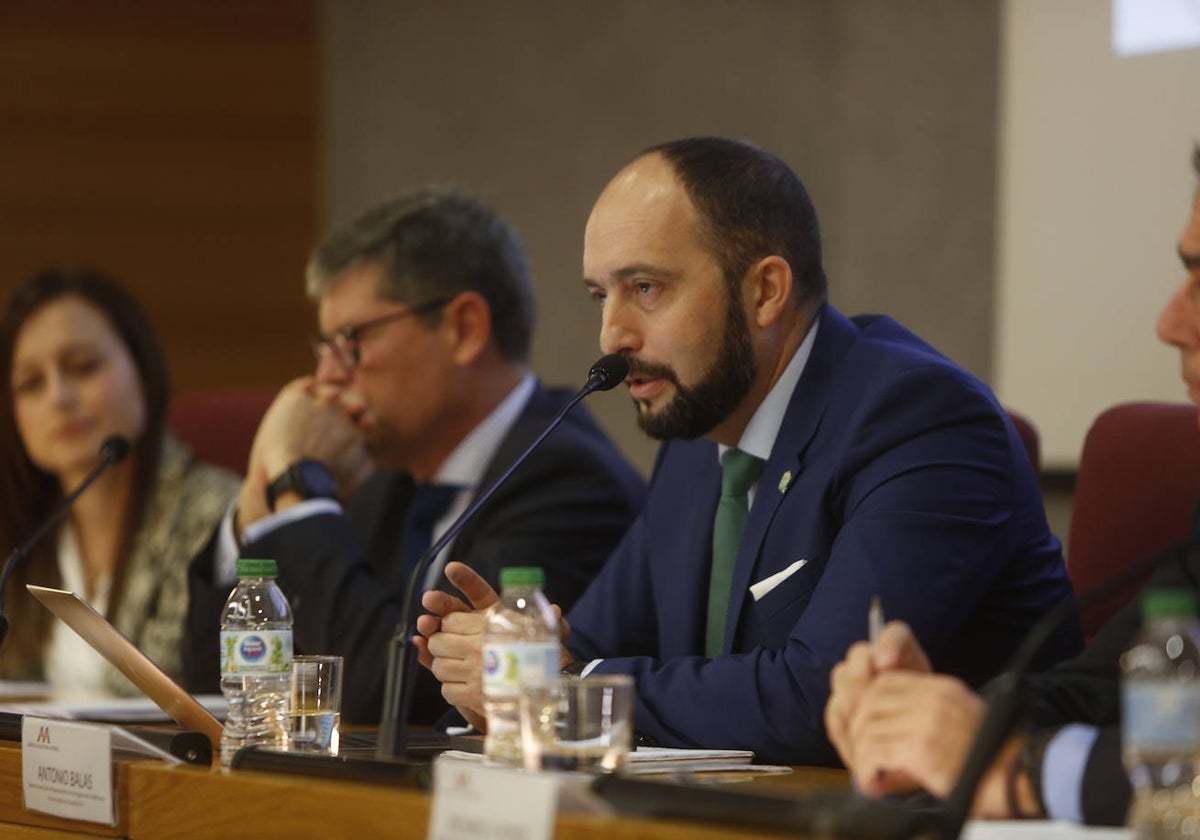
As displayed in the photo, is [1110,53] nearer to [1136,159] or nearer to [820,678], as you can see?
[1136,159]

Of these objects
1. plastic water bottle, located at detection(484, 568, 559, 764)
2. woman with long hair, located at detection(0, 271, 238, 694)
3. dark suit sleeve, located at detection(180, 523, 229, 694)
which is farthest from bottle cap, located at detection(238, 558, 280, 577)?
woman with long hair, located at detection(0, 271, 238, 694)

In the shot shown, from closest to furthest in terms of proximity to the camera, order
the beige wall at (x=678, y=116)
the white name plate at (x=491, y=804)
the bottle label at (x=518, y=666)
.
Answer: the white name plate at (x=491, y=804)
the bottle label at (x=518, y=666)
the beige wall at (x=678, y=116)

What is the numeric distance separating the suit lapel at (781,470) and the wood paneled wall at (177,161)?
317cm

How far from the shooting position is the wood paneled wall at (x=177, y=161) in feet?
16.4

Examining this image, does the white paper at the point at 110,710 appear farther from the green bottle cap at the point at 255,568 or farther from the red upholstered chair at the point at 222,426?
the red upholstered chair at the point at 222,426

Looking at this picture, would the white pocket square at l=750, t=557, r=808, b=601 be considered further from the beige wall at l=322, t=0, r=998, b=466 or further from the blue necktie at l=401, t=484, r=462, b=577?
the beige wall at l=322, t=0, r=998, b=466

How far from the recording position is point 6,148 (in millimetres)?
5008

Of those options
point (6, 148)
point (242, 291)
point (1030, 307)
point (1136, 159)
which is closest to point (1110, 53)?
point (1136, 159)

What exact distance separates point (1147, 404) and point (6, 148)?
3.87 meters

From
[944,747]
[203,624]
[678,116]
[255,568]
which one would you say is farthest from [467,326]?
[944,747]

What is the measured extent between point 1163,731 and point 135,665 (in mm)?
1106

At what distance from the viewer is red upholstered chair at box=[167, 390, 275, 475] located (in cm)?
357

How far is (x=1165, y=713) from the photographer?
107cm

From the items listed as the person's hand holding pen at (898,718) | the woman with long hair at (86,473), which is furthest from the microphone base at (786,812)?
the woman with long hair at (86,473)
